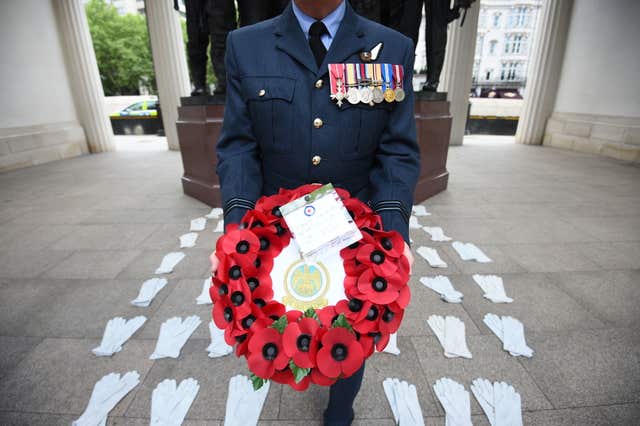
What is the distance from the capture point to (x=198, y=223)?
3803 mm

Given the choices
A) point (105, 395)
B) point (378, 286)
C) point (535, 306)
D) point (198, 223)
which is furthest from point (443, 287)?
point (198, 223)

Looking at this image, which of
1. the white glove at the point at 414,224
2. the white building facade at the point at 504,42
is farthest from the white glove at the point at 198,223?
the white building facade at the point at 504,42

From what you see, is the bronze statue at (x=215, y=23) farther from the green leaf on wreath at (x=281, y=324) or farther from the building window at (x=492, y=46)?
the building window at (x=492, y=46)

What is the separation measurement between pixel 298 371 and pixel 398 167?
0.71 m

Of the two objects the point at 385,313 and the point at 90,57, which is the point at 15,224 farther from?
the point at 90,57

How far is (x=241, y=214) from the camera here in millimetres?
1055

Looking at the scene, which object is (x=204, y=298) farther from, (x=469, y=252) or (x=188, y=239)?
(x=469, y=252)

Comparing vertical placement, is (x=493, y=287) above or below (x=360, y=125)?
below

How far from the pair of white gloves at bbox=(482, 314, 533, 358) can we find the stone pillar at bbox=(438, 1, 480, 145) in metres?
7.97

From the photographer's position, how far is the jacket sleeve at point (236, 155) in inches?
42.2

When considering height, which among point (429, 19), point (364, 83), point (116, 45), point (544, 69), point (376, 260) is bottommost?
point (376, 260)

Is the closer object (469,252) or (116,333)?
(116,333)

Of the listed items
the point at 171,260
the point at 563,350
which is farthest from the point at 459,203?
the point at 171,260

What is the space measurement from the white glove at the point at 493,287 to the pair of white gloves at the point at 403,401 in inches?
44.0
